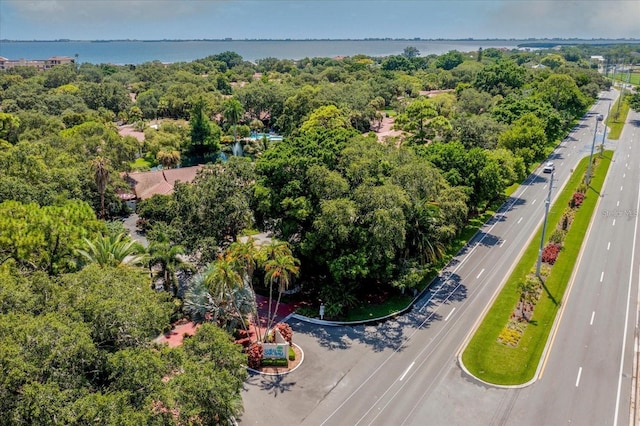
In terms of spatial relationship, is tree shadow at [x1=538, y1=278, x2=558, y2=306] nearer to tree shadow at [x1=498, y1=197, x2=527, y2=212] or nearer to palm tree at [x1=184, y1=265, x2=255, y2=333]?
tree shadow at [x1=498, y1=197, x2=527, y2=212]

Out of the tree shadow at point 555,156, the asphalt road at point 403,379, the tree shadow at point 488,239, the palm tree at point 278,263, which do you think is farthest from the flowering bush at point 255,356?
the tree shadow at point 555,156

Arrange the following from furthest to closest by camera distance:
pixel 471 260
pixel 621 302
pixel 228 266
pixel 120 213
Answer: pixel 120 213
pixel 471 260
pixel 621 302
pixel 228 266

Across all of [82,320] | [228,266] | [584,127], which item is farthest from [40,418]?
[584,127]

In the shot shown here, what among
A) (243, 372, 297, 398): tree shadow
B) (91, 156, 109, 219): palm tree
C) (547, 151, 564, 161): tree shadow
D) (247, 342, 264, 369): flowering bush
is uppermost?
(91, 156, 109, 219): palm tree

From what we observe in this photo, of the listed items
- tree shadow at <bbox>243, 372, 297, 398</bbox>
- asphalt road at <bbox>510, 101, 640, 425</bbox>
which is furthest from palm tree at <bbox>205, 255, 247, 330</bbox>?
asphalt road at <bbox>510, 101, 640, 425</bbox>

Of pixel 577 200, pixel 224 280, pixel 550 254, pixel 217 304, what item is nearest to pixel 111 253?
pixel 217 304

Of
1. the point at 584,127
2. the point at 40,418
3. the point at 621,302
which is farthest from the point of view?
the point at 584,127

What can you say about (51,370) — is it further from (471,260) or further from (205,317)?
(471,260)
